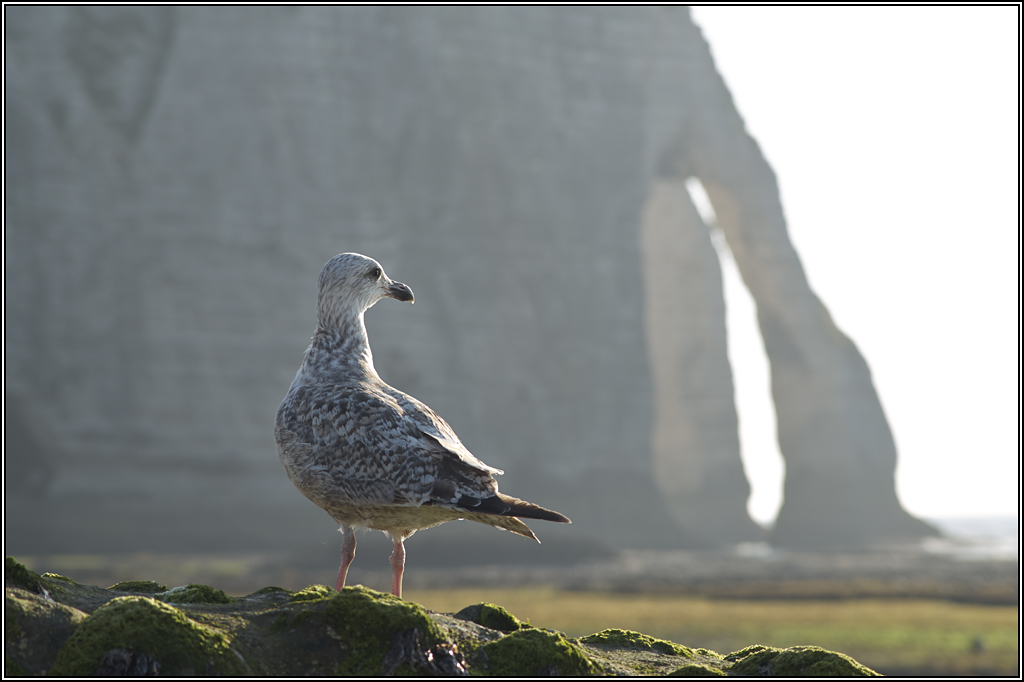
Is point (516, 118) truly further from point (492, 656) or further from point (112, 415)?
point (492, 656)

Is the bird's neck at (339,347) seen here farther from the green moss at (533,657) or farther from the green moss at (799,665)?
the green moss at (799,665)

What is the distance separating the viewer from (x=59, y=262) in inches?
2016

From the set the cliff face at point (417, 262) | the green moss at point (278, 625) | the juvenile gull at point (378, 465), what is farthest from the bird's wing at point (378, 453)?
the cliff face at point (417, 262)

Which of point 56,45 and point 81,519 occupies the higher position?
point 56,45

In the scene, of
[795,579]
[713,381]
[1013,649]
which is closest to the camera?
[1013,649]

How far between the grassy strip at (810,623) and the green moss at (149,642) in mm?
15871

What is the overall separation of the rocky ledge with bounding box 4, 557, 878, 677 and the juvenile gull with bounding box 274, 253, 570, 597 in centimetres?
67

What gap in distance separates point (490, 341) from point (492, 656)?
55.6 m

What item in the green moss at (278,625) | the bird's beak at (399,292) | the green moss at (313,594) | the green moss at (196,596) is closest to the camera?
the green moss at (278,625)

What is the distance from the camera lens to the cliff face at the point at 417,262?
50875 millimetres

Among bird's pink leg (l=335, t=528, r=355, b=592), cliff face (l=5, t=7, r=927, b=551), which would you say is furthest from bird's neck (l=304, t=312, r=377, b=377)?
cliff face (l=5, t=7, r=927, b=551)

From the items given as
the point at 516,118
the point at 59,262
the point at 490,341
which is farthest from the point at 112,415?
the point at 516,118

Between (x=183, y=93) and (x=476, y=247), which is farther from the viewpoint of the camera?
(x=476, y=247)

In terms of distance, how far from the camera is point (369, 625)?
4.58m
